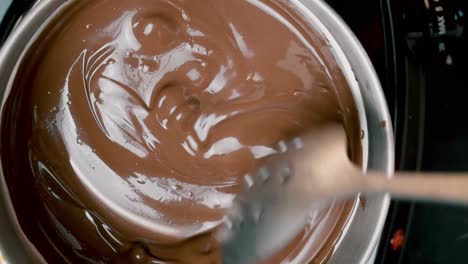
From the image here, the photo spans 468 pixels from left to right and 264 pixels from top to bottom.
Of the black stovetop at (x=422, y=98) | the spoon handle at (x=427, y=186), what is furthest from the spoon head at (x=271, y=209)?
the black stovetop at (x=422, y=98)

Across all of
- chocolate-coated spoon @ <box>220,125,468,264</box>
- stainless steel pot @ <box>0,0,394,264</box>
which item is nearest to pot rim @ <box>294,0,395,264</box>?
stainless steel pot @ <box>0,0,394,264</box>

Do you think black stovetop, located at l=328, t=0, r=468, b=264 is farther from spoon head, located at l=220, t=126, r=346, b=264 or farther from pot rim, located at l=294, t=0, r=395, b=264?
spoon head, located at l=220, t=126, r=346, b=264

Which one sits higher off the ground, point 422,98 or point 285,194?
point 422,98

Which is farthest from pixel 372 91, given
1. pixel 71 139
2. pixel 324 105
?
pixel 71 139

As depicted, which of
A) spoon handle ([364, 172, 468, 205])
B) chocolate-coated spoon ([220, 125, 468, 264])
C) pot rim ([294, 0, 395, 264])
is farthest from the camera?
pot rim ([294, 0, 395, 264])

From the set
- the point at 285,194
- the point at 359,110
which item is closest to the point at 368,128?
the point at 359,110

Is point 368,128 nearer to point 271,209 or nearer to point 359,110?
point 359,110

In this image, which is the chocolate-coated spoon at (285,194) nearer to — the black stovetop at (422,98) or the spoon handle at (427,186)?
the spoon handle at (427,186)

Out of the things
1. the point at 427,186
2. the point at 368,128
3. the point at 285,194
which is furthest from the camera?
the point at 368,128
